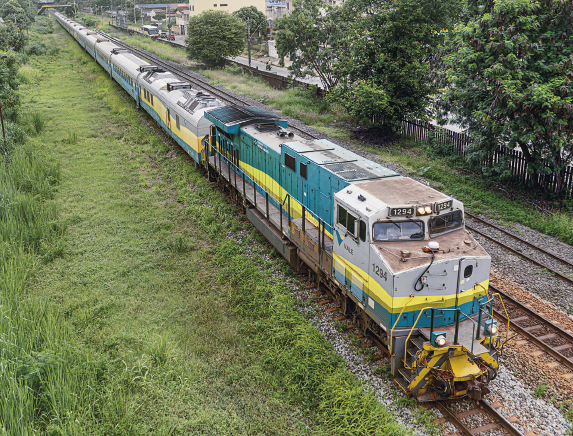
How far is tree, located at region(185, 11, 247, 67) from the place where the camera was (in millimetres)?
49875

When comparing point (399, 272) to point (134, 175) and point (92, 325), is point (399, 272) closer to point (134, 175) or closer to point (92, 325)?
point (92, 325)

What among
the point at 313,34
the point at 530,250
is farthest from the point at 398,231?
the point at 313,34

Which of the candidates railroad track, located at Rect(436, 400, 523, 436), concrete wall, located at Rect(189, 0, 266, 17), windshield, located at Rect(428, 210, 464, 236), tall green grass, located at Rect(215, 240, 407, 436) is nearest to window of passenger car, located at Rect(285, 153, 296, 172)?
tall green grass, located at Rect(215, 240, 407, 436)

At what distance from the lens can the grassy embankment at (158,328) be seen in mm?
8711

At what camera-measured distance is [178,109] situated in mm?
23438

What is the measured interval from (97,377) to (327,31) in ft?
104

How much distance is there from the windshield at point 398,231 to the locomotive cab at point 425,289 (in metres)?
0.02

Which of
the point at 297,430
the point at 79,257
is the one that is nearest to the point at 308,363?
the point at 297,430

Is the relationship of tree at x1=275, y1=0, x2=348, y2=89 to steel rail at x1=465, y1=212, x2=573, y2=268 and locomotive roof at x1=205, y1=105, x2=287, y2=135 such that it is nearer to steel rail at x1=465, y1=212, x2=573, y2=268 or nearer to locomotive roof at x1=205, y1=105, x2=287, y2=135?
locomotive roof at x1=205, y1=105, x2=287, y2=135

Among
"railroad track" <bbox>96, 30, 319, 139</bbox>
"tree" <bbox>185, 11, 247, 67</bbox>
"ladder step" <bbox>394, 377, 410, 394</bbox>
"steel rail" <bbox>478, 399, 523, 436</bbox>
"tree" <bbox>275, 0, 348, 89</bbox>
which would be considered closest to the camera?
"steel rail" <bbox>478, 399, 523, 436</bbox>

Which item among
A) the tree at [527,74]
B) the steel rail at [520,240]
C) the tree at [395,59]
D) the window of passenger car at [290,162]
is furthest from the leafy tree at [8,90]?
the steel rail at [520,240]

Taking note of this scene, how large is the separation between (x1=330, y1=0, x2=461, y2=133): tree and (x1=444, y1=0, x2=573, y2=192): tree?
6493 millimetres

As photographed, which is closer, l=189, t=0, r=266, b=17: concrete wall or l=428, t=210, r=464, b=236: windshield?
l=428, t=210, r=464, b=236: windshield

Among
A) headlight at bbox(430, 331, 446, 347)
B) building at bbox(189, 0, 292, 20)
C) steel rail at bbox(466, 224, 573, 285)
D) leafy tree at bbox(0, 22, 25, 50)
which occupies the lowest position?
steel rail at bbox(466, 224, 573, 285)
